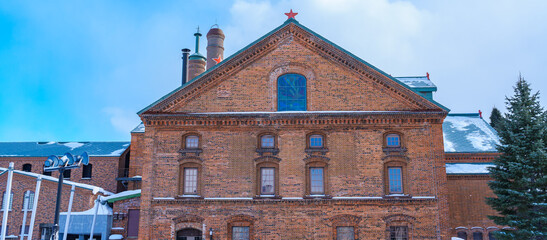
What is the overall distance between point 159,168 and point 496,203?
15.4 meters

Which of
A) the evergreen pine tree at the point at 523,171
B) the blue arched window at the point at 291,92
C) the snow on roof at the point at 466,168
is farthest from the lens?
the snow on roof at the point at 466,168

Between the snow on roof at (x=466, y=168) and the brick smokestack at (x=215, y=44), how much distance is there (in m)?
19.4

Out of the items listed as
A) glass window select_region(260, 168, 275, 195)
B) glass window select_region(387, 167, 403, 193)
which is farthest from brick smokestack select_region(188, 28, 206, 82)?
glass window select_region(387, 167, 403, 193)

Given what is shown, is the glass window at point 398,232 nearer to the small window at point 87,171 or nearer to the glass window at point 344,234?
the glass window at point 344,234

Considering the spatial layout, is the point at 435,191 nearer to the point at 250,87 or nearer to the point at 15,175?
the point at 250,87

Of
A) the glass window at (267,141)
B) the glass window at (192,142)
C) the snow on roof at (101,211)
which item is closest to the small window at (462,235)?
the glass window at (267,141)

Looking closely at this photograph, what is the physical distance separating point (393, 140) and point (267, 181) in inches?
253

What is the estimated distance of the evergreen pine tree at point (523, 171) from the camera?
19.1 m

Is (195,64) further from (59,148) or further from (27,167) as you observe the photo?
(27,167)

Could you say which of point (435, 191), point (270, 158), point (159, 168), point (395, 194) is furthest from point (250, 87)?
point (435, 191)

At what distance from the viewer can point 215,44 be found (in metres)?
37.1

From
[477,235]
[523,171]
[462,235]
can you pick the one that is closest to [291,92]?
[523,171]

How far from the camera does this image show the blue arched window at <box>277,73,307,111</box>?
22.9m

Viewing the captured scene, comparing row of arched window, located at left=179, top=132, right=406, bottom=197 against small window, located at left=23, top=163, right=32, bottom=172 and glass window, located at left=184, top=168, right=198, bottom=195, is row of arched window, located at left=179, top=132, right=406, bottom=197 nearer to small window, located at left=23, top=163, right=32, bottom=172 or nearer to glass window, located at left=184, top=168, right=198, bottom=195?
glass window, located at left=184, top=168, right=198, bottom=195
